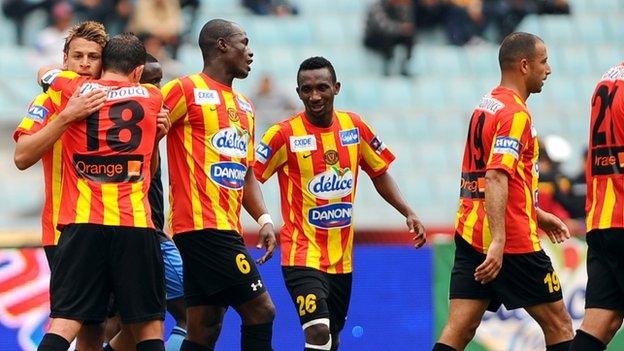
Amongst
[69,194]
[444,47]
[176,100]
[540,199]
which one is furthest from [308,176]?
[444,47]

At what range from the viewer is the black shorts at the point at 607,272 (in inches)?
318

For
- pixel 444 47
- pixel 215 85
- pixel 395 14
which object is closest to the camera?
pixel 215 85

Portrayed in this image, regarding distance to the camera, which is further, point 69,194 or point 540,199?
point 540,199

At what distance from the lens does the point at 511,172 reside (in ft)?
27.1

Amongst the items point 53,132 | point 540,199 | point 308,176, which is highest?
point 53,132

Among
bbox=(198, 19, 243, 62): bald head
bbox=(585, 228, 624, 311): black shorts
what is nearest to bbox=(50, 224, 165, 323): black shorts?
bbox=(198, 19, 243, 62): bald head

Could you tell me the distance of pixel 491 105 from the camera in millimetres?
8500

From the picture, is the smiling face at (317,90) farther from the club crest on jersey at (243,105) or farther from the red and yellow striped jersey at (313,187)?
the club crest on jersey at (243,105)

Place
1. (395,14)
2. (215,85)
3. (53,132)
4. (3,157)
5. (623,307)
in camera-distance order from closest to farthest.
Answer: (53,132), (623,307), (215,85), (3,157), (395,14)

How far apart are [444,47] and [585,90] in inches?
82.2

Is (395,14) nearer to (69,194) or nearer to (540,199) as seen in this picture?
(540,199)

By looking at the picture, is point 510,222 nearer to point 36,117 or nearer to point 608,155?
point 608,155

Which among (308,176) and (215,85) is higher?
(215,85)

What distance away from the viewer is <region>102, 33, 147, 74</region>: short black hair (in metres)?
7.72
